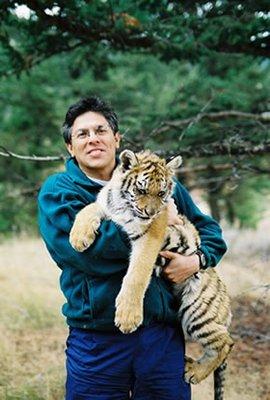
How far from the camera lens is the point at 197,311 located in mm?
3443

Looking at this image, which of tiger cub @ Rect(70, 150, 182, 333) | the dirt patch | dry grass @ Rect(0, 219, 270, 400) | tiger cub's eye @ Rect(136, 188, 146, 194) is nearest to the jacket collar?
tiger cub @ Rect(70, 150, 182, 333)

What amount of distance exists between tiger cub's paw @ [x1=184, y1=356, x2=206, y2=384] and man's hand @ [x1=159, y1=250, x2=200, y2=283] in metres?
0.60

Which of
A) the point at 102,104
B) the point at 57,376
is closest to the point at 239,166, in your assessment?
the point at 57,376

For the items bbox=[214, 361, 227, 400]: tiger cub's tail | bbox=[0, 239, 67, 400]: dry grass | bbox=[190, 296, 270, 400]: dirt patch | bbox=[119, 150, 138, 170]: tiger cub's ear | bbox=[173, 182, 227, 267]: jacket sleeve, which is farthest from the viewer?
bbox=[190, 296, 270, 400]: dirt patch

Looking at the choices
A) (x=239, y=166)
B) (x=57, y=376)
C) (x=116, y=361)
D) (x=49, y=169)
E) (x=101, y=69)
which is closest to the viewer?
(x=116, y=361)

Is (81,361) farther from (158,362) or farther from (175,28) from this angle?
(175,28)

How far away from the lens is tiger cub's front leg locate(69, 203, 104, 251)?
288 centimetres

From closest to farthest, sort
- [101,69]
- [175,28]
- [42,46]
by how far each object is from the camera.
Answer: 1. [175,28]
2. [42,46]
3. [101,69]

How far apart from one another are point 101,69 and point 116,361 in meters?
4.90

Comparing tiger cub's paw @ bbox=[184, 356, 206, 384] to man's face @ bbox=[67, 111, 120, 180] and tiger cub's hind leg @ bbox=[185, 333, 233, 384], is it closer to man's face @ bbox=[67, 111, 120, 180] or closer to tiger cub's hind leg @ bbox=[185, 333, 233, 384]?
tiger cub's hind leg @ bbox=[185, 333, 233, 384]

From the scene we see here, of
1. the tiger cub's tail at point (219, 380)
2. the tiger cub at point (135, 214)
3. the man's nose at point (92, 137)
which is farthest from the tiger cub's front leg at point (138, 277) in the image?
the tiger cub's tail at point (219, 380)

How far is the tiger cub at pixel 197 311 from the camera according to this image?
3.40 m

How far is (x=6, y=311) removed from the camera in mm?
7457

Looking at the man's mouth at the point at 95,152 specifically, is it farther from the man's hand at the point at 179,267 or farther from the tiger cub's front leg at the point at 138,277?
the man's hand at the point at 179,267
